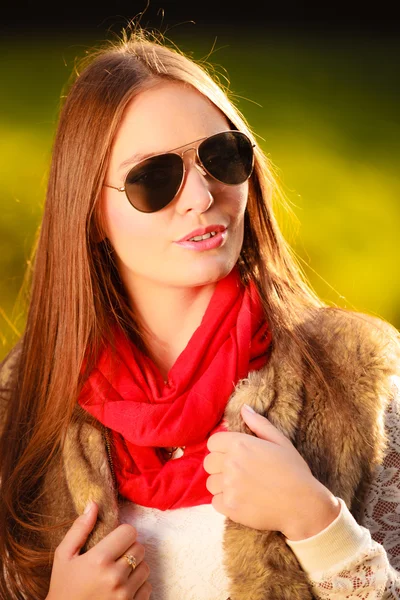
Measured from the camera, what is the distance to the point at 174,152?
2195 millimetres

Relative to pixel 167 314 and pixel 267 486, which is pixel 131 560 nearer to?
pixel 267 486

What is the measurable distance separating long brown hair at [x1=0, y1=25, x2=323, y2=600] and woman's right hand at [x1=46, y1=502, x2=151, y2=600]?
230mm

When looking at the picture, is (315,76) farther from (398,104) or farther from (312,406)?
(312,406)

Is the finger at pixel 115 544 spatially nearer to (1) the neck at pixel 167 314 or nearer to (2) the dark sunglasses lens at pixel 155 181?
(1) the neck at pixel 167 314

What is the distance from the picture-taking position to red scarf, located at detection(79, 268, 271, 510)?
7.34 ft

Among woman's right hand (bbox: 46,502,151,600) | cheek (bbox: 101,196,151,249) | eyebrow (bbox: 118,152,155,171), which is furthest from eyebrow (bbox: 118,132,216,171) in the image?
woman's right hand (bbox: 46,502,151,600)

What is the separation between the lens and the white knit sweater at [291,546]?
1959mm

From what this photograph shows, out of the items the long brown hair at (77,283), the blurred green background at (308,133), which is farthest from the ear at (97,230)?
the blurred green background at (308,133)

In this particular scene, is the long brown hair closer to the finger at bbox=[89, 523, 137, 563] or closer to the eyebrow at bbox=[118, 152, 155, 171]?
the eyebrow at bbox=[118, 152, 155, 171]

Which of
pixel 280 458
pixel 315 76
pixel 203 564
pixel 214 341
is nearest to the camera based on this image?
pixel 280 458

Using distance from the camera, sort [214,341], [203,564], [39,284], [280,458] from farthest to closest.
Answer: [39,284] → [214,341] → [203,564] → [280,458]

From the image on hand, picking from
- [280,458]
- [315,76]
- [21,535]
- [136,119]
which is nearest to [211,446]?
[280,458]

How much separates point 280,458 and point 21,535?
3.00 feet

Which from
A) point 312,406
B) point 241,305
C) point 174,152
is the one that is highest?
point 174,152
